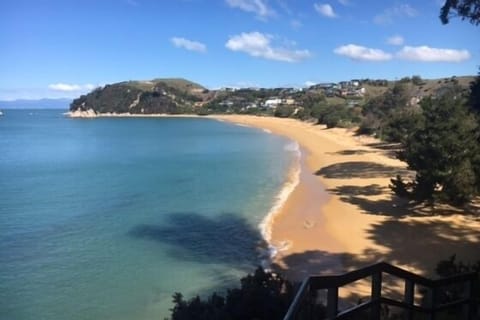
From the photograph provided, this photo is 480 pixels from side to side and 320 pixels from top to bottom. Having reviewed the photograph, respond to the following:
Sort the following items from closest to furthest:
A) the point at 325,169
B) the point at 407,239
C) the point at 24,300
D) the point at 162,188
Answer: the point at 24,300, the point at 407,239, the point at 162,188, the point at 325,169

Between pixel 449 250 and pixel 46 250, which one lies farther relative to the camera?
pixel 46 250

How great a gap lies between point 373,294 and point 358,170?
2848 cm

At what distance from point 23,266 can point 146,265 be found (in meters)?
3.66

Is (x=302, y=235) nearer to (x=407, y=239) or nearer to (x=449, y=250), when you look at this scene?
(x=407, y=239)

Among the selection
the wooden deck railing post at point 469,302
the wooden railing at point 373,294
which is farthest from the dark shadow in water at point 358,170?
the wooden railing at point 373,294

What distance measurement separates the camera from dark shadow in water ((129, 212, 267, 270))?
15539mm

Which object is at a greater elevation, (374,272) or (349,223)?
(374,272)

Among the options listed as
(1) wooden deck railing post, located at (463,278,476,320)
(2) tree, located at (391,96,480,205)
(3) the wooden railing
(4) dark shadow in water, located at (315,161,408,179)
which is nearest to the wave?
(4) dark shadow in water, located at (315,161,408,179)

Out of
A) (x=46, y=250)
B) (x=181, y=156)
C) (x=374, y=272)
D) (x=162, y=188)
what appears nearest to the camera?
(x=374, y=272)

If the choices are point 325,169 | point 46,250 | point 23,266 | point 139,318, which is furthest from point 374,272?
point 325,169

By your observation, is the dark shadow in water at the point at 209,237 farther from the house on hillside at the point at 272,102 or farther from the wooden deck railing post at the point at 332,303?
the house on hillside at the point at 272,102

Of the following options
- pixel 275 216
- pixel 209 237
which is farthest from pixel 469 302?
pixel 275 216

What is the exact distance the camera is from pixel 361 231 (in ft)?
56.9

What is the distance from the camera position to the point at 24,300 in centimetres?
1268
